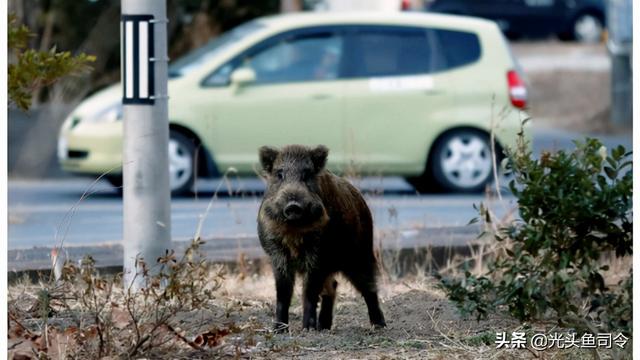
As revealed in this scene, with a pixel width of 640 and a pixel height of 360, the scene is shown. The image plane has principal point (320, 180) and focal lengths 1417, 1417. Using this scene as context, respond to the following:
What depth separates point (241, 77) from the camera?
46.1 feet

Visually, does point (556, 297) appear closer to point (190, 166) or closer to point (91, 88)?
point (190, 166)

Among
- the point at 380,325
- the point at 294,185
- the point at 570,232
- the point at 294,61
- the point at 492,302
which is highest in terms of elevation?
the point at 294,61

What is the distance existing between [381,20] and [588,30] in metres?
20.8

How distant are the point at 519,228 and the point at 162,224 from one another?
2.36 metres

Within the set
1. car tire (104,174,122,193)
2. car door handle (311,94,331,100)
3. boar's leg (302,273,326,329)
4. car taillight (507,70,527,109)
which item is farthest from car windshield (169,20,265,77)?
boar's leg (302,273,326,329)

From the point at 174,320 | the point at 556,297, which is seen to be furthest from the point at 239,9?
the point at 556,297

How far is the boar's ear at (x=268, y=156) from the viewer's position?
6965 millimetres

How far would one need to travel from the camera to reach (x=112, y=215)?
1289cm

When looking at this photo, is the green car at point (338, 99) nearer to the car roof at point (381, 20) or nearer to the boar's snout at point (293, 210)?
the car roof at point (381, 20)

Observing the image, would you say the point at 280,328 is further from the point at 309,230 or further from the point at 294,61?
the point at 294,61

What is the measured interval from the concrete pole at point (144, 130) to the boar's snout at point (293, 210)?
142 cm

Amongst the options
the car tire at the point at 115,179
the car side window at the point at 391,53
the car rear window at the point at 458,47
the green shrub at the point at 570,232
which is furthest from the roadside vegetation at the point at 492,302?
the car rear window at the point at 458,47

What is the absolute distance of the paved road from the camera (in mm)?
9586

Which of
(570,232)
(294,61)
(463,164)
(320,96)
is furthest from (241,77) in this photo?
(570,232)
